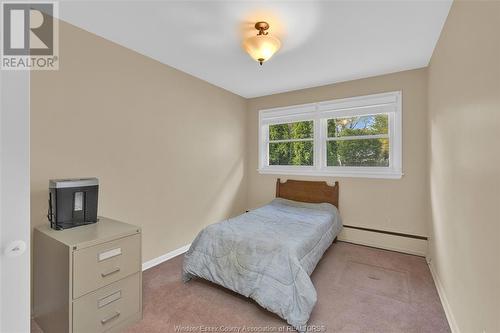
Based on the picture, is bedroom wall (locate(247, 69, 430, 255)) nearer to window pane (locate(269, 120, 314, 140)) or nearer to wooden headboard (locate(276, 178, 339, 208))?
wooden headboard (locate(276, 178, 339, 208))

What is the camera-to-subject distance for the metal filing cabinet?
61.7 inches

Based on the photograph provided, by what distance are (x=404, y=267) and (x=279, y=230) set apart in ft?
5.19

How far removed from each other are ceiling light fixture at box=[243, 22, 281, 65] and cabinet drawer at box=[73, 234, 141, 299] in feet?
6.18

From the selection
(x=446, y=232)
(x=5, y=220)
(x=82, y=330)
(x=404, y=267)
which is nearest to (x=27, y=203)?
(x=5, y=220)

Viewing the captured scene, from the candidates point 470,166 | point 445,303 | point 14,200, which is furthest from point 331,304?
point 14,200

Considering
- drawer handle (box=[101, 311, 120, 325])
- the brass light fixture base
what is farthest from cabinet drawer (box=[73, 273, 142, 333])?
the brass light fixture base

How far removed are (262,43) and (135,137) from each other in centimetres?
169

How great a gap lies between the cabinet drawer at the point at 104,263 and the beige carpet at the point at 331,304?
18.4 inches

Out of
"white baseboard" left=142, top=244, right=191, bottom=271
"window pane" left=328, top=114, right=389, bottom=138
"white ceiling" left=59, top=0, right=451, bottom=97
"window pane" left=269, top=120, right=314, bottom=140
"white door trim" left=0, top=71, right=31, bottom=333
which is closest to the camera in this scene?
"white door trim" left=0, top=71, right=31, bottom=333

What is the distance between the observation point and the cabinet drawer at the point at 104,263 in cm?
158

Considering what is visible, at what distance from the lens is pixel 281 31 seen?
2254mm

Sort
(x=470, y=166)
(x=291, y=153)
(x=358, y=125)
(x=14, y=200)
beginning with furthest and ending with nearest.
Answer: (x=291, y=153), (x=358, y=125), (x=470, y=166), (x=14, y=200)

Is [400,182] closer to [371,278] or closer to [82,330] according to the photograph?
[371,278]

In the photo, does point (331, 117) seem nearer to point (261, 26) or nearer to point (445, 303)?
point (261, 26)
